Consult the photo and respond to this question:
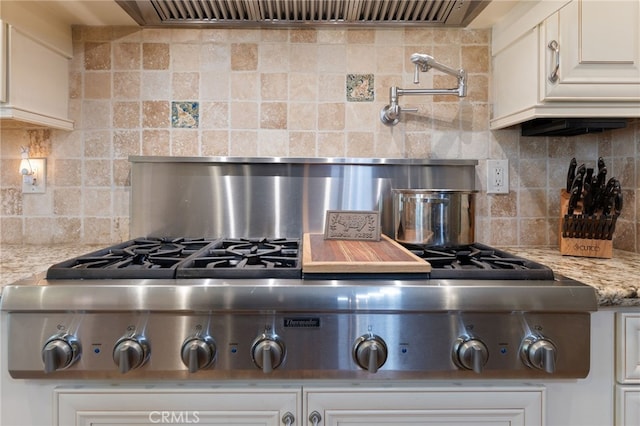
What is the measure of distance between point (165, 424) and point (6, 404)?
35 centimetres

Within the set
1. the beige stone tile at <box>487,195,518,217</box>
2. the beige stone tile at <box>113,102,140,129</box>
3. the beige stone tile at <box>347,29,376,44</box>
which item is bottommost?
the beige stone tile at <box>487,195,518,217</box>

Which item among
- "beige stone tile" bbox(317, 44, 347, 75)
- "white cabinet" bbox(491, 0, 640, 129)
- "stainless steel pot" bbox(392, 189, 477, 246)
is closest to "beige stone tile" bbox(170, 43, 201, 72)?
"beige stone tile" bbox(317, 44, 347, 75)

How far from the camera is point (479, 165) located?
154cm

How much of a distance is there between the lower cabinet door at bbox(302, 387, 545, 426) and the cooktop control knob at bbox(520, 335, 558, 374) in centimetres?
8

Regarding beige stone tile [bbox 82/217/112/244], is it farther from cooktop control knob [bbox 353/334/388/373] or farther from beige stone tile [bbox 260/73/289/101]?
cooktop control knob [bbox 353/334/388/373]

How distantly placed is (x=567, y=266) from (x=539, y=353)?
0.43 m

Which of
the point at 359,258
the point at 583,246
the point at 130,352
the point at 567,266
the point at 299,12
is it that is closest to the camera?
the point at 130,352

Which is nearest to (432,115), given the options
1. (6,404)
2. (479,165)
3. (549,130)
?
(479,165)

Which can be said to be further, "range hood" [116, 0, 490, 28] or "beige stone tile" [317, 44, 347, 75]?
"beige stone tile" [317, 44, 347, 75]

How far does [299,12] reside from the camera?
1.43m

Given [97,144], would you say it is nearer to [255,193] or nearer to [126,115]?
[126,115]

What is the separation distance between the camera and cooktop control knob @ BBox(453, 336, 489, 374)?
79 centimetres

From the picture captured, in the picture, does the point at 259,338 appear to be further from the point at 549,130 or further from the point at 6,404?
the point at 549,130

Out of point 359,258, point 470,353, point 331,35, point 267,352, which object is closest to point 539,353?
point 470,353
